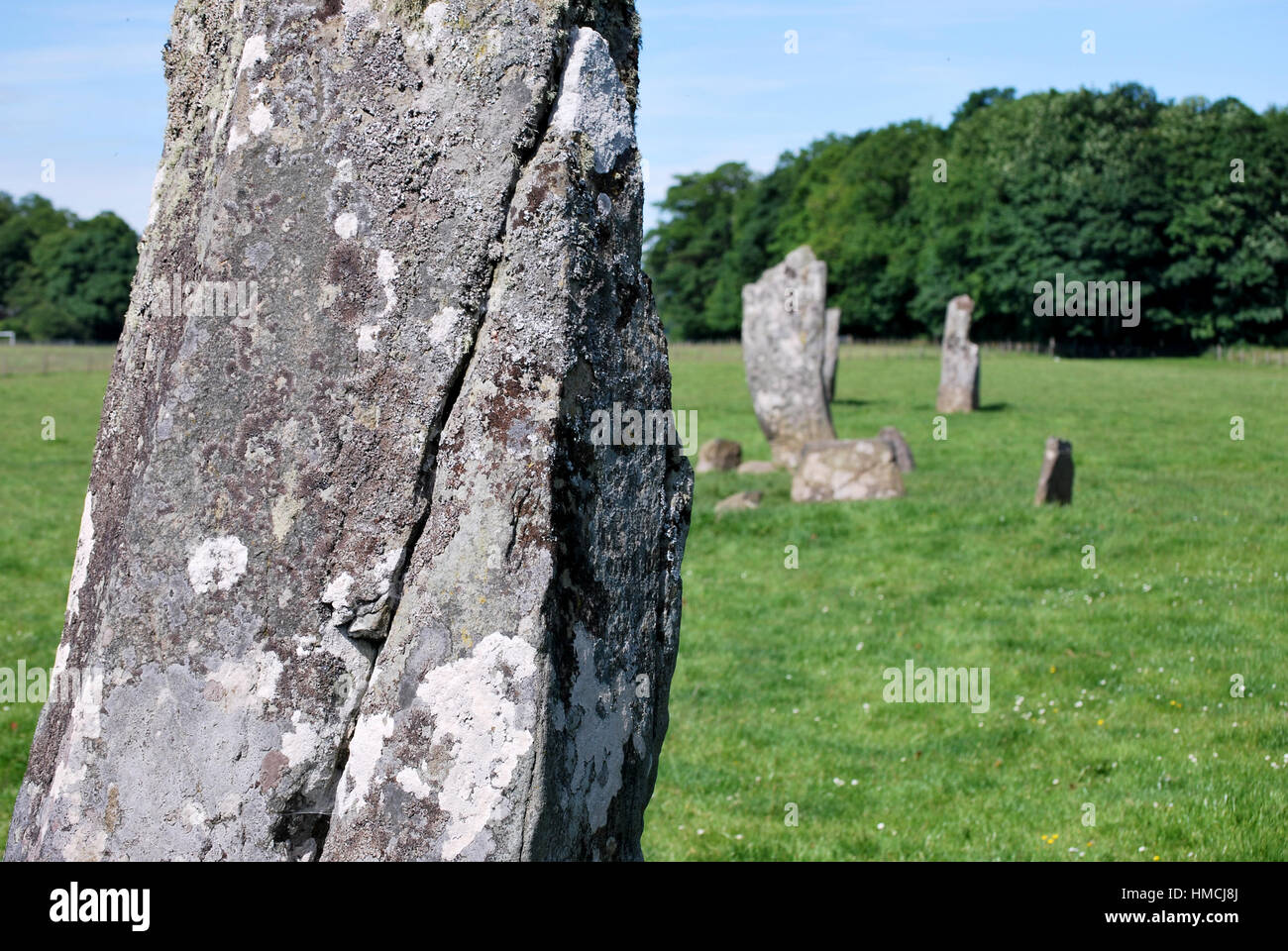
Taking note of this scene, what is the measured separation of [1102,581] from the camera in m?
10.7

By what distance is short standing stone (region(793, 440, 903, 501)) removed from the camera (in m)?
14.6

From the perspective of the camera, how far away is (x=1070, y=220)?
66.4 meters

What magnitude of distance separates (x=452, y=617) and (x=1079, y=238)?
68792 millimetres

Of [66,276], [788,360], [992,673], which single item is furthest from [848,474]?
[66,276]

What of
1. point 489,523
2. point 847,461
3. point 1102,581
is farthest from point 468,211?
point 847,461

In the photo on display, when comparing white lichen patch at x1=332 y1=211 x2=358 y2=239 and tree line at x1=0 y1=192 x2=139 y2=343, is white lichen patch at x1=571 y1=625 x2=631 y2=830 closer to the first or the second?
white lichen patch at x1=332 y1=211 x2=358 y2=239

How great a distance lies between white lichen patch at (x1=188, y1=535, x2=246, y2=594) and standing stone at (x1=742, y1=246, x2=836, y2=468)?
15985 millimetres

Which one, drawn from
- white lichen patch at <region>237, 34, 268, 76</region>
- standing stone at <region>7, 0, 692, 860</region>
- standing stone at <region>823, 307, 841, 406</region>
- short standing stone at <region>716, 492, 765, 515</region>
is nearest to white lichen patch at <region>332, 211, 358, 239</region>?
standing stone at <region>7, 0, 692, 860</region>

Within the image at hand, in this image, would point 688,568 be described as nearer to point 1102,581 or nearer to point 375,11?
point 1102,581

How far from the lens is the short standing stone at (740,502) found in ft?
47.1

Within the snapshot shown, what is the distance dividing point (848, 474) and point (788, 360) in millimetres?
4987

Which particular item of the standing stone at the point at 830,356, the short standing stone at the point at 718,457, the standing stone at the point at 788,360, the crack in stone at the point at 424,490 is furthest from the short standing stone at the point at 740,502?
the standing stone at the point at 830,356

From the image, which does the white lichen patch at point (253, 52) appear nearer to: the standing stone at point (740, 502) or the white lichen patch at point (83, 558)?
the white lichen patch at point (83, 558)

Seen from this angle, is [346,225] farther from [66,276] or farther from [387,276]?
[66,276]
